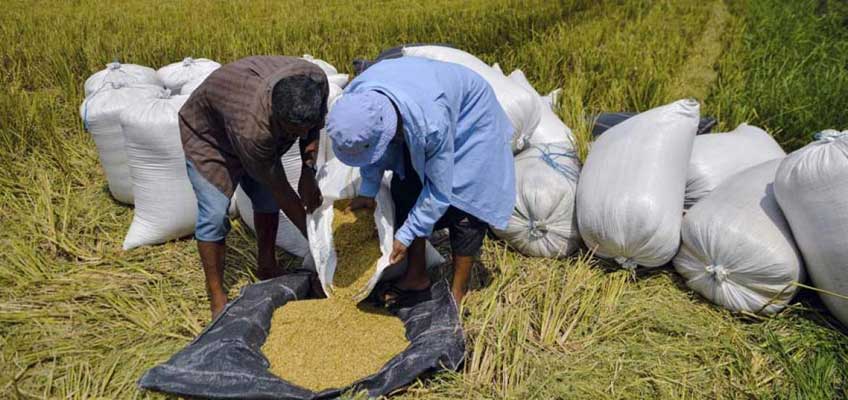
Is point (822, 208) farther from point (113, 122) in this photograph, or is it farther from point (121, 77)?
point (121, 77)

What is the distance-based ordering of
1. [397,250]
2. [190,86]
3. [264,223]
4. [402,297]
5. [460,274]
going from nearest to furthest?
[397,250]
[460,274]
[402,297]
[264,223]
[190,86]

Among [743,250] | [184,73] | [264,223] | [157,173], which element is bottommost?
[264,223]

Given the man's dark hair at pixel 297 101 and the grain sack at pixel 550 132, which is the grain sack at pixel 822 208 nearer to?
the grain sack at pixel 550 132

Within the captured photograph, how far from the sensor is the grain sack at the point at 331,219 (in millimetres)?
2158

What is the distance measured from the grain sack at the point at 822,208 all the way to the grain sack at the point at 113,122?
9.12ft

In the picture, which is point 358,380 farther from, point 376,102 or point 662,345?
point 662,345

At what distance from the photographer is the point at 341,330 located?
2.15 metres

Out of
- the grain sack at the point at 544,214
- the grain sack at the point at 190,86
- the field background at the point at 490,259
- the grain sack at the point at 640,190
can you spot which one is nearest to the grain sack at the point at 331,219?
the field background at the point at 490,259

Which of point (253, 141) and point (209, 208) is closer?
point (253, 141)

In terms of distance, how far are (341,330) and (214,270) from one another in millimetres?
584

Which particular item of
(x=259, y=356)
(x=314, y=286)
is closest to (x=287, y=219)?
(x=314, y=286)

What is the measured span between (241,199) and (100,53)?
2698 millimetres

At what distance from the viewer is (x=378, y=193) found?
221 centimetres

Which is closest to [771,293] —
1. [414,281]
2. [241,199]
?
[414,281]
